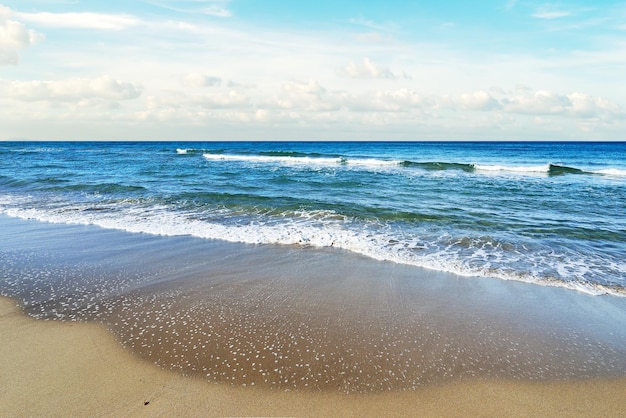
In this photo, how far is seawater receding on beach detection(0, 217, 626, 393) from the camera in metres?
4.13

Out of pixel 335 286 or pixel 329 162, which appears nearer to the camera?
pixel 335 286

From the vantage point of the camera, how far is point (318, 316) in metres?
5.29

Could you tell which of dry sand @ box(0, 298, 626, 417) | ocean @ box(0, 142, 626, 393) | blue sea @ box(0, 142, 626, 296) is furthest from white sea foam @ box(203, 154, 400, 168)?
dry sand @ box(0, 298, 626, 417)

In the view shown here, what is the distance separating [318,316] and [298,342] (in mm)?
772

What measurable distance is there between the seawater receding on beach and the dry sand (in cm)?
17

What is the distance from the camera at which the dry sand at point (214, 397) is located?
343cm

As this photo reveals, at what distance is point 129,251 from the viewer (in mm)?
8305

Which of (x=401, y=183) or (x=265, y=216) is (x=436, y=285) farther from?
(x=401, y=183)

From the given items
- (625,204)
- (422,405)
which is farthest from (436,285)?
(625,204)

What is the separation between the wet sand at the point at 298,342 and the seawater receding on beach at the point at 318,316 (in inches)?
1.0

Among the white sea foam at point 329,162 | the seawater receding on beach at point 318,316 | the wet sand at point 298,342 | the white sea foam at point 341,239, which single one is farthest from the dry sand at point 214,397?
the white sea foam at point 329,162

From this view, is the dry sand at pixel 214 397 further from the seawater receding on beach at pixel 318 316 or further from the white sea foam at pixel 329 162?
the white sea foam at pixel 329 162

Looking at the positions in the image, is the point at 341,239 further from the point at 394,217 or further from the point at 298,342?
the point at 298,342

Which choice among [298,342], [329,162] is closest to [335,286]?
[298,342]
